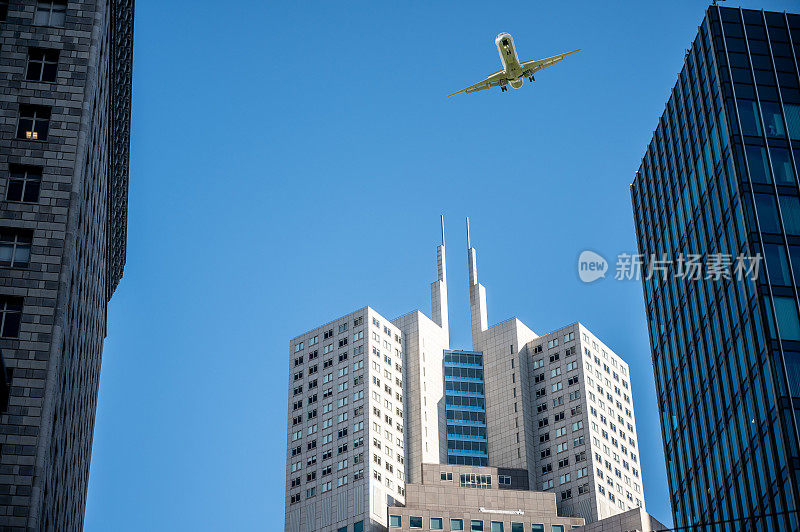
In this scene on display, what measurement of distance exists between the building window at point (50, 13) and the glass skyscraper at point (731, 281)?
161 ft

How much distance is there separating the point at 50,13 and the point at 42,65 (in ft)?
14.2

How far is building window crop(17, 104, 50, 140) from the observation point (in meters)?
72.7

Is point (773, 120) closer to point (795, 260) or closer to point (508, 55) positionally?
point (795, 260)

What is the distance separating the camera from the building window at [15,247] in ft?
224

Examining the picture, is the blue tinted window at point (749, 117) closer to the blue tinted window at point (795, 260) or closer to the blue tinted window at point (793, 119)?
the blue tinted window at point (793, 119)

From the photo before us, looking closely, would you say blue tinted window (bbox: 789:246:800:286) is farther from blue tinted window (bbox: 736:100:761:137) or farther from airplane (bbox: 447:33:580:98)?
airplane (bbox: 447:33:580:98)

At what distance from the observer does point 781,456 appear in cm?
7300

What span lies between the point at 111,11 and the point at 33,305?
29.2 m

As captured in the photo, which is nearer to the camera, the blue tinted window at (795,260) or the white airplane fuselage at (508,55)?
the blue tinted window at (795,260)

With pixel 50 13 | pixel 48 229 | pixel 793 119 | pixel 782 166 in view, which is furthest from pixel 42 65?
pixel 793 119

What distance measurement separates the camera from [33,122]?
240 ft

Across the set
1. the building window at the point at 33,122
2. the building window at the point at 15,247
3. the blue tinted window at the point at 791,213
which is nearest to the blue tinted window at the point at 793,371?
the blue tinted window at the point at 791,213

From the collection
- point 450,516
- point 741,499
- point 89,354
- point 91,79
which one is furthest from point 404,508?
point 91,79

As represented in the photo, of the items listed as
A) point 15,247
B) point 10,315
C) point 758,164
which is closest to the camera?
point 10,315
